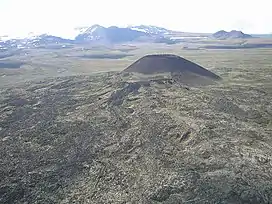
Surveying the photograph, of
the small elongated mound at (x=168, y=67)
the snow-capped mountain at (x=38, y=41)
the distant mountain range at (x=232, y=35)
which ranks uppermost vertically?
the small elongated mound at (x=168, y=67)

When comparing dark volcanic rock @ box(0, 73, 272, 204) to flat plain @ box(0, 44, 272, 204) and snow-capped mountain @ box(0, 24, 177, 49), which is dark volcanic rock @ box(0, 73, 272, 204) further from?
snow-capped mountain @ box(0, 24, 177, 49)

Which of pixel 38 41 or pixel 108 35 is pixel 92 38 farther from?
pixel 38 41

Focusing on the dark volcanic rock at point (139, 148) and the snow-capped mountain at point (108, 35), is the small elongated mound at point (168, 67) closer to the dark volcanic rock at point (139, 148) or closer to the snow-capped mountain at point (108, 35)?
the dark volcanic rock at point (139, 148)

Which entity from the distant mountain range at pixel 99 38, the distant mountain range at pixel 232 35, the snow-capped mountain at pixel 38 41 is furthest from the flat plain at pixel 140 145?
the distant mountain range at pixel 232 35

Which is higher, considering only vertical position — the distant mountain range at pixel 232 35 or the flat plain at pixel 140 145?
the flat plain at pixel 140 145

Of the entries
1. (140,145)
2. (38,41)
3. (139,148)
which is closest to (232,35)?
(38,41)

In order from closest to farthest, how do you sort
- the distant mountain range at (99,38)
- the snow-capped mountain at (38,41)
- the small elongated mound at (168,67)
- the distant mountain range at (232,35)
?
the small elongated mound at (168,67)
the snow-capped mountain at (38,41)
the distant mountain range at (99,38)
the distant mountain range at (232,35)

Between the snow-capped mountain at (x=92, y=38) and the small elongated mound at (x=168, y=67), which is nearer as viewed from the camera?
the small elongated mound at (x=168, y=67)

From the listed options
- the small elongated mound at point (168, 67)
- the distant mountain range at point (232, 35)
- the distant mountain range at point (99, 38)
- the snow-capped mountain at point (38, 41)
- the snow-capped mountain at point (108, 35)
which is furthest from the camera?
the snow-capped mountain at point (108, 35)

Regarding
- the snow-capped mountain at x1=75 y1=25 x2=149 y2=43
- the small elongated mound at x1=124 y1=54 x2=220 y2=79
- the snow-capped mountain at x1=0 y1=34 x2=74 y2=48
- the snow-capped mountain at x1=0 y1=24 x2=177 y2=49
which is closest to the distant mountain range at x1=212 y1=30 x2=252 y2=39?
the snow-capped mountain at x1=0 y1=24 x2=177 y2=49
